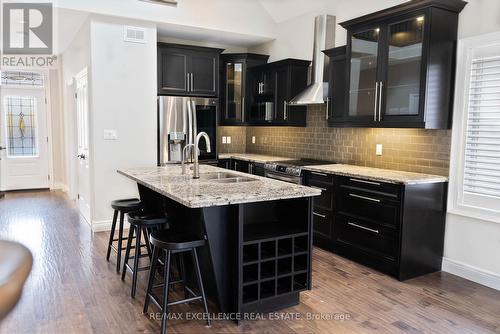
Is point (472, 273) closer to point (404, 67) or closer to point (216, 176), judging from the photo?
point (404, 67)

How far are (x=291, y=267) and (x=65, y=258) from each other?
2.54m

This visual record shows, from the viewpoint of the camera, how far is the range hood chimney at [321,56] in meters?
4.89

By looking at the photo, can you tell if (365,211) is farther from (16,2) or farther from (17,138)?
(17,138)

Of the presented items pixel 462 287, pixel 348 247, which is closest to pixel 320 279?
pixel 348 247

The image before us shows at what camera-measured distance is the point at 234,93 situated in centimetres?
620

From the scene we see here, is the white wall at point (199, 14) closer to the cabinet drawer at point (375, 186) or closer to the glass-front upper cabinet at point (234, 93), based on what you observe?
the glass-front upper cabinet at point (234, 93)

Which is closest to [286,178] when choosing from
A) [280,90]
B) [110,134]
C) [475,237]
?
[280,90]

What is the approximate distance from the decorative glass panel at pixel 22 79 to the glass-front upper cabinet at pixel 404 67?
706 cm

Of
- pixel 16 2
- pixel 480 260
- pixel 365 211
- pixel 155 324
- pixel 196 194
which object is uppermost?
pixel 16 2

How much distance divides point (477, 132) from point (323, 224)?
1.80 m

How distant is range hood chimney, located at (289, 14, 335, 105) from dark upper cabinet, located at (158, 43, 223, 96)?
1573mm

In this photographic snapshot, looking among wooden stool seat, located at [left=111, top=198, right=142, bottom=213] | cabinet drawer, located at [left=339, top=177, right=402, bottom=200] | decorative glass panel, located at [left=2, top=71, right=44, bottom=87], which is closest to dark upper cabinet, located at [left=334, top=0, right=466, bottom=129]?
cabinet drawer, located at [left=339, top=177, right=402, bottom=200]

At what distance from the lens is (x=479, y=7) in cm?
349

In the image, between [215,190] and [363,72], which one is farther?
[363,72]
